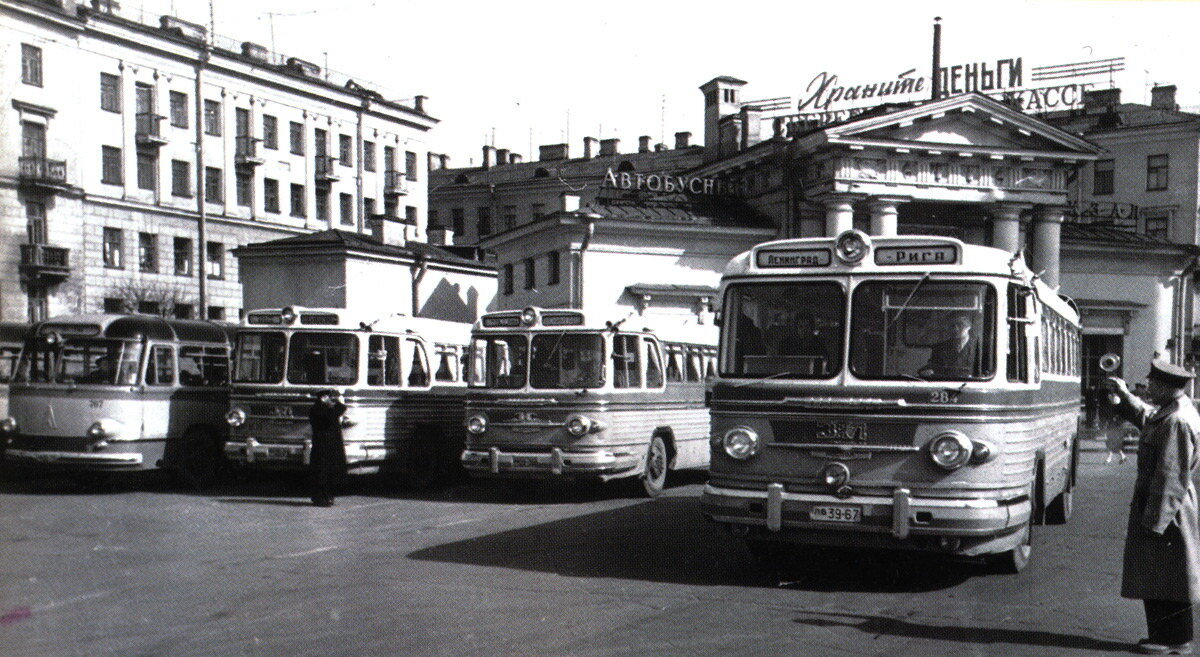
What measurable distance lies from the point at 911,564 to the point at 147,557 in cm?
737

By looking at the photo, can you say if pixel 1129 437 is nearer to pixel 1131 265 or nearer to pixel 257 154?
pixel 1131 265

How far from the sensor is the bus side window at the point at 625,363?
17125 mm

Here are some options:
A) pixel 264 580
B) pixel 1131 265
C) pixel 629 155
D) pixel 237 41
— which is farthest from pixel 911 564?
pixel 629 155

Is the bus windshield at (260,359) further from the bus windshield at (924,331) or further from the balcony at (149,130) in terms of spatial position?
the balcony at (149,130)

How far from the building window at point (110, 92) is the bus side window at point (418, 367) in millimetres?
38752

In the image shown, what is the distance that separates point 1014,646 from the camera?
7.82 metres

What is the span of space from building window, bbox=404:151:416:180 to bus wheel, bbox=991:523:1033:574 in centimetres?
6355

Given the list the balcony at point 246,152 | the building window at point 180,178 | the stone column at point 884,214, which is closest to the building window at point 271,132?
the balcony at point 246,152

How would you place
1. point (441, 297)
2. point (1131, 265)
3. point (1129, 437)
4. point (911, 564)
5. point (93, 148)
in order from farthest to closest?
point (93, 148), point (1131, 265), point (441, 297), point (1129, 437), point (911, 564)

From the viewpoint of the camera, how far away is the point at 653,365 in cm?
1816

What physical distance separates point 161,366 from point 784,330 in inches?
477

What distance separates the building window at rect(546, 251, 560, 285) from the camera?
38.2 meters

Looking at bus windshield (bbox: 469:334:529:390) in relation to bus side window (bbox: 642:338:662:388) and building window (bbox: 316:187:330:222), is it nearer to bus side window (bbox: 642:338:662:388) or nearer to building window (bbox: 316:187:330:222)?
bus side window (bbox: 642:338:662:388)

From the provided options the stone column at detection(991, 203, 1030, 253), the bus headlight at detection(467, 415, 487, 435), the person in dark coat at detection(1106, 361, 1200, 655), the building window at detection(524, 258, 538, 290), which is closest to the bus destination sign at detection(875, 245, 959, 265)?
the person in dark coat at detection(1106, 361, 1200, 655)
